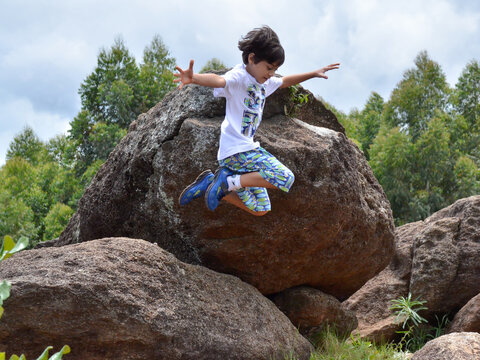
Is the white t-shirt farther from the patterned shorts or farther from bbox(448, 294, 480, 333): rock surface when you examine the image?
bbox(448, 294, 480, 333): rock surface

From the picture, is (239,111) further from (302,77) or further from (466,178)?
(466,178)

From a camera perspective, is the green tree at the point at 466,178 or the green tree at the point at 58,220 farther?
the green tree at the point at 466,178

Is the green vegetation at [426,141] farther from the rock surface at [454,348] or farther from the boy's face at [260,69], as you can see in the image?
the boy's face at [260,69]

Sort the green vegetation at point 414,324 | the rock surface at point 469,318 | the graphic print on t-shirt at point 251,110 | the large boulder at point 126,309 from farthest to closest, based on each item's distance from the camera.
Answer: the green vegetation at point 414,324 → the rock surface at point 469,318 → the graphic print on t-shirt at point 251,110 → the large boulder at point 126,309

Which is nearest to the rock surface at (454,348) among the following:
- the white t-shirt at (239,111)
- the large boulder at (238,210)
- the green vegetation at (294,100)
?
the large boulder at (238,210)

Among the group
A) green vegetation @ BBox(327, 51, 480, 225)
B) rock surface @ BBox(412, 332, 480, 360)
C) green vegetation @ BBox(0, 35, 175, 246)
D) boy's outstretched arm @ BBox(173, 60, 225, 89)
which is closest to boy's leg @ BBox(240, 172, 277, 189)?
boy's outstretched arm @ BBox(173, 60, 225, 89)

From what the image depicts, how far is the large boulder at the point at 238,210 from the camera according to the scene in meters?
5.96

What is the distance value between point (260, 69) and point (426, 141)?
1695 centimetres

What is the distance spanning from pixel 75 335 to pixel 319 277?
10.5 ft

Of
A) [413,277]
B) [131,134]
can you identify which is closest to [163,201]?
[131,134]

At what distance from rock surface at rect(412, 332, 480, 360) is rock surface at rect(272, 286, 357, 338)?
1.62 metres

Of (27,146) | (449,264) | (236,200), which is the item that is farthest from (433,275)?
(27,146)

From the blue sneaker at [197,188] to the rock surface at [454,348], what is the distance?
264 centimetres

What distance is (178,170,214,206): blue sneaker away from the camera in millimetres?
5496
